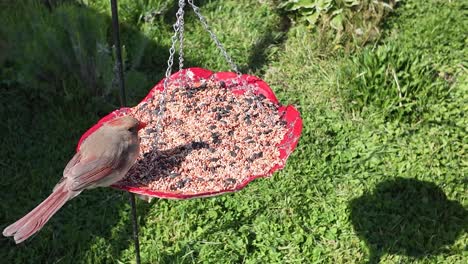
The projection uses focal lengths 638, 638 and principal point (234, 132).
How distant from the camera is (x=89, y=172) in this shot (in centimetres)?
287

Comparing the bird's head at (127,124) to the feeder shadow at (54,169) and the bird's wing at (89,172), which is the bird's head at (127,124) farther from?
the feeder shadow at (54,169)

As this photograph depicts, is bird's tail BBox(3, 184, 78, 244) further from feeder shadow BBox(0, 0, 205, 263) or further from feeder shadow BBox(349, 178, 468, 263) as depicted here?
feeder shadow BBox(349, 178, 468, 263)

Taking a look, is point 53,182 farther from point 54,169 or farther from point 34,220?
point 34,220

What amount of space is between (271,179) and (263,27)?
2.01 metres

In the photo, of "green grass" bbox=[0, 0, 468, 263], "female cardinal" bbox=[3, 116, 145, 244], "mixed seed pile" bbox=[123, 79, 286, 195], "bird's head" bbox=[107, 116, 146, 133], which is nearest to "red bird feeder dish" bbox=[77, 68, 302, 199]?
"mixed seed pile" bbox=[123, 79, 286, 195]

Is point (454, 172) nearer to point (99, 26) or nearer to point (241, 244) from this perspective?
point (241, 244)

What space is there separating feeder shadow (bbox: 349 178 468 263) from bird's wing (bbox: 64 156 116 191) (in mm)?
2196

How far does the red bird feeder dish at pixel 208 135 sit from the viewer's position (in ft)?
9.76

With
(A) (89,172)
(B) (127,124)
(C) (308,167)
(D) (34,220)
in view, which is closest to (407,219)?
(C) (308,167)

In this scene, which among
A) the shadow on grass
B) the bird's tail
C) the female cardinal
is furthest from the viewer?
the shadow on grass

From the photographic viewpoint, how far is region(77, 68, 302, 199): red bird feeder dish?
2975mm

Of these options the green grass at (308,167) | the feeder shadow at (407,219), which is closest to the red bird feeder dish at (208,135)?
the green grass at (308,167)

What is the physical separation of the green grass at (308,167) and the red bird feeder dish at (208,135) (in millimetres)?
1218

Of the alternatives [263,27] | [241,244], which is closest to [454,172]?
[241,244]
